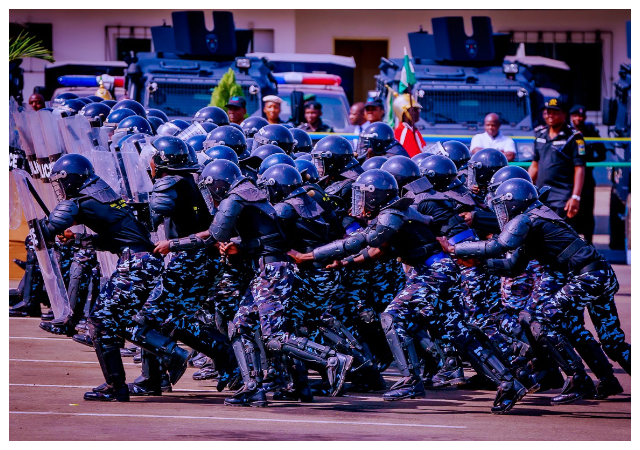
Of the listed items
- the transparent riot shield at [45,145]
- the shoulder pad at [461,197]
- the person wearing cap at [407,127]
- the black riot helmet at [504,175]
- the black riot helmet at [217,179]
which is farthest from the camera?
the person wearing cap at [407,127]

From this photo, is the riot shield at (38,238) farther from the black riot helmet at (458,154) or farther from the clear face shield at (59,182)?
the black riot helmet at (458,154)

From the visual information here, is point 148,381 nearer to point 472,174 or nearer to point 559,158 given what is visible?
point 472,174

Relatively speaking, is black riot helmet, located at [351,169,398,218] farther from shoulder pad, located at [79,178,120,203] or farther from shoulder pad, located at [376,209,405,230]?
shoulder pad, located at [79,178,120,203]

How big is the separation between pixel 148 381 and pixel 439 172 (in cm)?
280

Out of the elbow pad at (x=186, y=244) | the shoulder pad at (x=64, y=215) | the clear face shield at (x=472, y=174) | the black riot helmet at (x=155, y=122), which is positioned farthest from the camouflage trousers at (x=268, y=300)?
the black riot helmet at (x=155, y=122)

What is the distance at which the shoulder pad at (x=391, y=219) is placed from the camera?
25.7 feet

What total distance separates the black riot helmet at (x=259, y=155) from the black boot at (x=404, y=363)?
2.03m

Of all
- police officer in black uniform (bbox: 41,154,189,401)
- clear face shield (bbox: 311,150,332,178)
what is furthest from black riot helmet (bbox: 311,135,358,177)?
police officer in black uniform (bbox: 41,154,189,401)

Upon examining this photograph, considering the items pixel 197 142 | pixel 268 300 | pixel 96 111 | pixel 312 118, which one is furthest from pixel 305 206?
pixel 312 118

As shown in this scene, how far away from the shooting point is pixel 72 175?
26.0 feet

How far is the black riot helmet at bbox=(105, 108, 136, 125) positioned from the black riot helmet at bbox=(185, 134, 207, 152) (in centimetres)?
121

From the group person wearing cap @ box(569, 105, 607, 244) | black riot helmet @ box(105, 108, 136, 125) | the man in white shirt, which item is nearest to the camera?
black riot helmet @ box(105, 108, 136, 125)

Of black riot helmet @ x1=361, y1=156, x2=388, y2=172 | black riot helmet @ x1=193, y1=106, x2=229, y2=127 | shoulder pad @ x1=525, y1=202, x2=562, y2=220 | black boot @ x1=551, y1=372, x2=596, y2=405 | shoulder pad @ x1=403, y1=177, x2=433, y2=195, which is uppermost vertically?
black riot helmet @ x1=193, y1=106, x2=229, y2=127

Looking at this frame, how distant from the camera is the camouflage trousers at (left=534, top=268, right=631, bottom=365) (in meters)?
8.05
